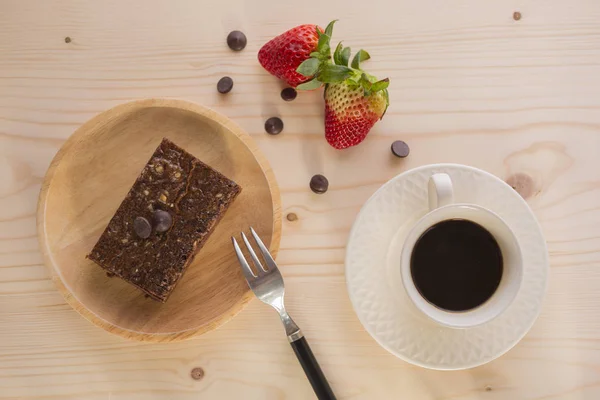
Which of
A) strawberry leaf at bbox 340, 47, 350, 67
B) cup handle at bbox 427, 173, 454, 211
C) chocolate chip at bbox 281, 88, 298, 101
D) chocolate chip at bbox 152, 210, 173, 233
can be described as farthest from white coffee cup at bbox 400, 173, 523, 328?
chocolate chip at bbox 152, 210, 173, 233

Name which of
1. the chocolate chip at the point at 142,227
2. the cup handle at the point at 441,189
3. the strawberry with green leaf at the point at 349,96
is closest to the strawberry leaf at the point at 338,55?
the strawberry with green leaf at the point at 349,96

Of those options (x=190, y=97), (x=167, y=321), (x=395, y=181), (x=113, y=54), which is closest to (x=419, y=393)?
(x=395, y=181)

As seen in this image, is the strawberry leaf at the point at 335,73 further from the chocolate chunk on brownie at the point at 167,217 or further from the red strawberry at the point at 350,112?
the chocolate chunk on brownie at the point at 167,217

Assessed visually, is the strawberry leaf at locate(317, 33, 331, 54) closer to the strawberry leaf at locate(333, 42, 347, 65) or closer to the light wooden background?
the strawberry leaf at locate(333, 42, 347, 65)

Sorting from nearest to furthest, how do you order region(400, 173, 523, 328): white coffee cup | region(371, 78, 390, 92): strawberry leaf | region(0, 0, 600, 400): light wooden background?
1. region(400, 173, 523, 328): white coffee cup
2. region(371, 78, 390, 92): strawberry leaf
3. region(0, 0, 600, 400): light wooden background

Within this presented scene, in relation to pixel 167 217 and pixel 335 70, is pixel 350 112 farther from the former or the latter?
pixel 167 217

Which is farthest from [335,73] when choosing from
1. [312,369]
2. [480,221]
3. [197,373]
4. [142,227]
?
[197,373]

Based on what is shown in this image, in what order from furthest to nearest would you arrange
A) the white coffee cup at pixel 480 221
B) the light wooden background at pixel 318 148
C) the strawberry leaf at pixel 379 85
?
the light wooden background at pixel 318 148 → the strawberry leaf at pixel 379 85 → the white coffee cup at pixel 480 221
